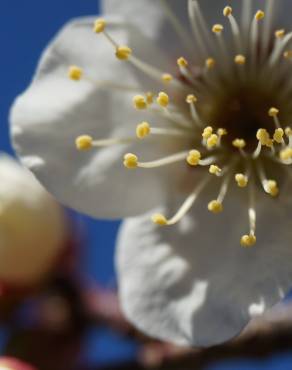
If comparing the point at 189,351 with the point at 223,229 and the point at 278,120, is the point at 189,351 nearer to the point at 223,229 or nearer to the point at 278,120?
the point at 223,229

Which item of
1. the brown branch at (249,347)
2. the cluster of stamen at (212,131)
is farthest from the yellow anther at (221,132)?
the brown branch at (249,347)

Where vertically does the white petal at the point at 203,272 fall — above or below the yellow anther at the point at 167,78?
below

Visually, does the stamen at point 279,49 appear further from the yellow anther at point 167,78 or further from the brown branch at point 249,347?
the brown branch at point 249,347

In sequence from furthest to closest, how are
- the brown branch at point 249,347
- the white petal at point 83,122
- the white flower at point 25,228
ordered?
the white flower at point 25,228
the brown branch at point 249,347
the white petal at point 83,122

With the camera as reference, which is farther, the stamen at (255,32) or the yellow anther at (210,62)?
the yellow anther at (210,62)

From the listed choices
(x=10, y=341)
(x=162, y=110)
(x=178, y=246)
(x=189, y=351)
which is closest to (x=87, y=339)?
(x=10, y=341)

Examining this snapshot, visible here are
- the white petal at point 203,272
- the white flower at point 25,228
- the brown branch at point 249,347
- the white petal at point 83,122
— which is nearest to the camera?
the white petal at point 203,272

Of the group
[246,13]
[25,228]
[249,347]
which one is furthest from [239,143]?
[25,228]
